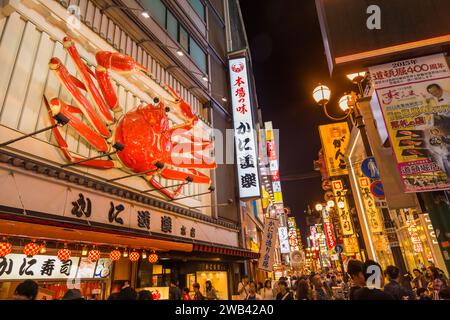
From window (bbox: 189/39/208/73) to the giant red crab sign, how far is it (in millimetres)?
5874

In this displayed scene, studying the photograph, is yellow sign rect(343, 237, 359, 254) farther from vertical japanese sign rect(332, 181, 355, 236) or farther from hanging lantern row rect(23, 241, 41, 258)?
hanging lantern row rect(23, 241, 41, 258)

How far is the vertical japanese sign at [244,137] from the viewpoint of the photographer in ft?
52.5

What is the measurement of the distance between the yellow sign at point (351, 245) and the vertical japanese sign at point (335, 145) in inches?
318

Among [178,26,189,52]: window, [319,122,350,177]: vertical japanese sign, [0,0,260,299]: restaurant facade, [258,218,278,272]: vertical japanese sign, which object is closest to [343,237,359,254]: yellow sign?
[319,122,350,177]: vertical japanese sign

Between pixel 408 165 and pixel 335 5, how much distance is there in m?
5.62

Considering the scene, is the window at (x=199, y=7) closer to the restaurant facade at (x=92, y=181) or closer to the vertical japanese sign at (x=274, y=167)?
the restaurant facade at (x=92, y=181)

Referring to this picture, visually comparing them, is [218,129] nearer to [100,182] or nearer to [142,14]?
[142,14]

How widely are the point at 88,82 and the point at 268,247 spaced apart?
27.3 ft

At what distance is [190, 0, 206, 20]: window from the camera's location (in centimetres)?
1793

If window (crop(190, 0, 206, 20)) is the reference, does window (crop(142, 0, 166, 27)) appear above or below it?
below

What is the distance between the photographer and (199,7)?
18.8 meters

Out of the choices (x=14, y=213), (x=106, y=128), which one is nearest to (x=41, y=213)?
(x=14, y=213)
